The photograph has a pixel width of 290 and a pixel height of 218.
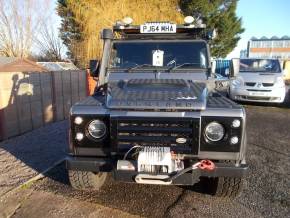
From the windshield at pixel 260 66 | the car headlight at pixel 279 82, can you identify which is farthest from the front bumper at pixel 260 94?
the windshield at pixel 260 66

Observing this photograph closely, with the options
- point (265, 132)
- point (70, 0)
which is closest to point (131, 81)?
point (265, 132)

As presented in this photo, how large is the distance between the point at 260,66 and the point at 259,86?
1495mm

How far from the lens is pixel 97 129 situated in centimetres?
385

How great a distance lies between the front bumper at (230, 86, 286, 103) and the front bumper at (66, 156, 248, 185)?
901cm

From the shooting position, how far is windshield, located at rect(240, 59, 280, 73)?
1300 cm

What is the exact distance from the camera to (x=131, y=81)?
15.0 feet

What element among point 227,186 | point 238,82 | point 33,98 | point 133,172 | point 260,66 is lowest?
point 227,186

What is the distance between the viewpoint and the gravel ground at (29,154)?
16.7ft

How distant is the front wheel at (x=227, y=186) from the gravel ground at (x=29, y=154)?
2798 mm

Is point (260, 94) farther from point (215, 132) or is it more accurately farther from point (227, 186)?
point (215, 132)

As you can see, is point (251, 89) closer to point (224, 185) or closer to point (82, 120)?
point (224, 185)

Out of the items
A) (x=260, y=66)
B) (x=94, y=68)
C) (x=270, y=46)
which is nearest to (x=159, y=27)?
(x=94, y=68)

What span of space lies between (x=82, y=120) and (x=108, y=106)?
0.34 m

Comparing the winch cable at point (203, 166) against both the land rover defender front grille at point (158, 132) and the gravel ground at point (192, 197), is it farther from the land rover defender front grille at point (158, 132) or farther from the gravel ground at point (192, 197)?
the gravel ground at point (192, 197)
